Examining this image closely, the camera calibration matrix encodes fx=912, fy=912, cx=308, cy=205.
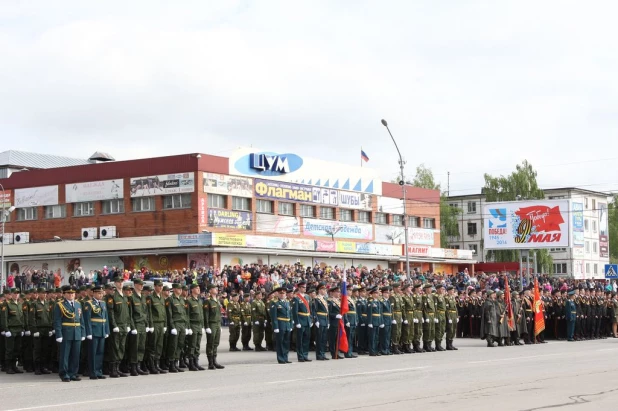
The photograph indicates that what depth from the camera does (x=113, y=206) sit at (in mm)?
53250

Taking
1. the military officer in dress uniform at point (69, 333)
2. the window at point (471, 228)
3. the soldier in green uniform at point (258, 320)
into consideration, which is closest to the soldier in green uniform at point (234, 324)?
the soldier in green uniform at point (258, 320)

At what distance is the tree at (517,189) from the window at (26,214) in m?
45.6

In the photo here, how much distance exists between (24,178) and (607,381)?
159 ft

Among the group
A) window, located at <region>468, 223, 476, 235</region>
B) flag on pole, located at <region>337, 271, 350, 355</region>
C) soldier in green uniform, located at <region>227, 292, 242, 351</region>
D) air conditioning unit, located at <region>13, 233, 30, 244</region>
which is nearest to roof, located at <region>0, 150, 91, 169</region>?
air conditioning unit, located at <region>13, 233, 30, 244</region>

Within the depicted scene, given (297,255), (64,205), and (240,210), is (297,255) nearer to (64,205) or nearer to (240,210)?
(240,210)

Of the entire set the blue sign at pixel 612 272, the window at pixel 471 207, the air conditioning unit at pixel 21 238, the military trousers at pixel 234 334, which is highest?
the window at pixel 471 207

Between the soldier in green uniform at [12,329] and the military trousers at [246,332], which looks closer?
the soldier in green uniform at [12,329]

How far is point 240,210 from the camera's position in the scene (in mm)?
51594

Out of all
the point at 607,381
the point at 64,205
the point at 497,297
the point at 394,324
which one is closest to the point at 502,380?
the point at 607,381

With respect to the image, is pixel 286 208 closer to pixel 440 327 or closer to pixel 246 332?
pixel 246 332

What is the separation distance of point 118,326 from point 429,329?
977cm

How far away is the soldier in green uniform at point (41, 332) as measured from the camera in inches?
720

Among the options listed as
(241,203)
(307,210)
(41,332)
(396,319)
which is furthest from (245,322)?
(307,210)

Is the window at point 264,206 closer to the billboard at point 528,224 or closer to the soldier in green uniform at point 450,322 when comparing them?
the billboard at point 528,224
